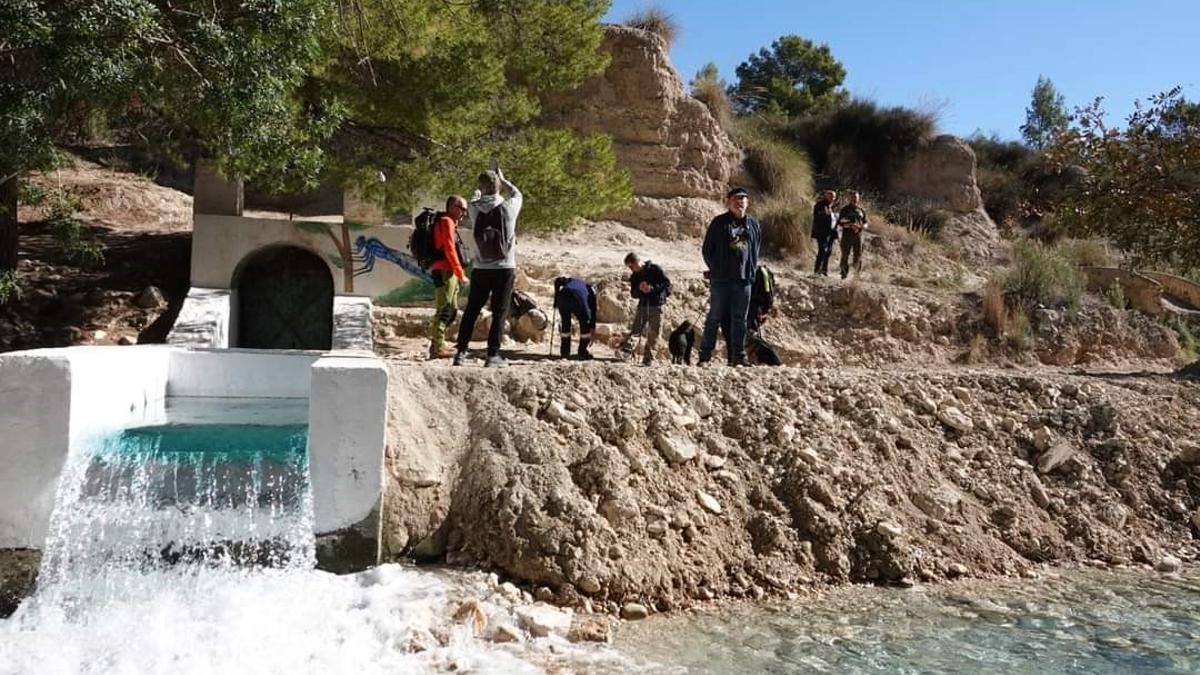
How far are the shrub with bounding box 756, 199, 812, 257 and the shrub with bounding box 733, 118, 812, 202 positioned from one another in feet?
7.15

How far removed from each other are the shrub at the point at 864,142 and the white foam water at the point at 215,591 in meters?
20.6

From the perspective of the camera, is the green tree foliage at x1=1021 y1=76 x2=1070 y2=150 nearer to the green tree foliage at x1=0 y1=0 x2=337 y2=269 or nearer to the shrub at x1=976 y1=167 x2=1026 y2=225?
the shrub at x1=976 y1=167 x2=1026 y2=225

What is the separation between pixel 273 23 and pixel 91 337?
5.42 m

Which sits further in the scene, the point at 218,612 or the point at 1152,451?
the point at 1152,451

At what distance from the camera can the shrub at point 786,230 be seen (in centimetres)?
1894

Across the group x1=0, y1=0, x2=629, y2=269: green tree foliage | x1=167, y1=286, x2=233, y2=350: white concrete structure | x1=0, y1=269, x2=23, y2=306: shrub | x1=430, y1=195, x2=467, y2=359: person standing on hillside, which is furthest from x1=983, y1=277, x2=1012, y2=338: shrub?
x1=0, y1=269, x2=23, y2=306: shrub

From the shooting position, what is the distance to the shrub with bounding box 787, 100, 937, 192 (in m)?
24.7

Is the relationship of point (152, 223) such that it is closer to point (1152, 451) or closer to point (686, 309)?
point (686, 309)

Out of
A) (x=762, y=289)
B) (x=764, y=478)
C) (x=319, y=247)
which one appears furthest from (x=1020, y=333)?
(x=319, y=247)

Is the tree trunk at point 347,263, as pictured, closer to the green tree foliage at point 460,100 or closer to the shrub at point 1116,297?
the green tree foliage at point 460,100

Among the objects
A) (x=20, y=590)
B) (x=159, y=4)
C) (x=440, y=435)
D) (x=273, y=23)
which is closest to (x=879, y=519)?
(x=440, y=435)

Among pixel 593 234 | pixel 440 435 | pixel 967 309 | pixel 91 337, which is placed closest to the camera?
pixel 440 435

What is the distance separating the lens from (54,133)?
28.2 feet

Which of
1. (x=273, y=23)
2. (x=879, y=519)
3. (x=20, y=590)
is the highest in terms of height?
(x=273, y=23)
